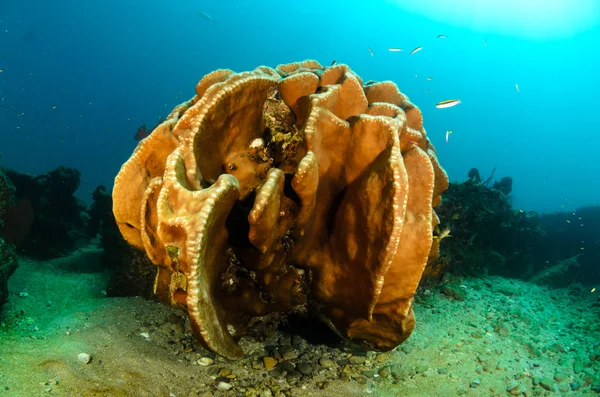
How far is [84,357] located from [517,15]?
166356 mm

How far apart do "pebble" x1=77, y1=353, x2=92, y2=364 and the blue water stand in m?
56.2

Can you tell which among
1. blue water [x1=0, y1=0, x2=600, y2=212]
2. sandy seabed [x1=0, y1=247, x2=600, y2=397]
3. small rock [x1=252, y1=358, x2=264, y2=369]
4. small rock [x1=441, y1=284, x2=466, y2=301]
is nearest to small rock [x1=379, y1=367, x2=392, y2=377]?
sandy seabed [x1=0, y1=247, x2=600, y2=397]

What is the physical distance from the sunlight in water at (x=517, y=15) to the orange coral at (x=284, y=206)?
455ft

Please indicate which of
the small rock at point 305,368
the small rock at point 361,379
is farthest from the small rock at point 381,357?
the small rock at point 305,368

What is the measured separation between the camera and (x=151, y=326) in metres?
3.83

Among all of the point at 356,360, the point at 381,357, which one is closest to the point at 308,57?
the point at 381,357

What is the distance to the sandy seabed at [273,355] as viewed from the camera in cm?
272

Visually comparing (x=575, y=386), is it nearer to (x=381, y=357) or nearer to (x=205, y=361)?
(x=381, y=357)

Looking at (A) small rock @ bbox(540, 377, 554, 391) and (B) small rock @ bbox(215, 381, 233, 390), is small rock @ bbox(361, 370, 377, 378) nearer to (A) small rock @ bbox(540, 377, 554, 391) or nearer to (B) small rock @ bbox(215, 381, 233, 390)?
(B) small rock @ bbox(215, 381, 233, 390)

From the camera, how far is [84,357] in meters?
2.83

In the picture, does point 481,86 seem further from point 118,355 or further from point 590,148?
point 118,355

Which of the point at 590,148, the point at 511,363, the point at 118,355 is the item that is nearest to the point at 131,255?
the point at 118,355

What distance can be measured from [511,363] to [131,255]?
5.53 m

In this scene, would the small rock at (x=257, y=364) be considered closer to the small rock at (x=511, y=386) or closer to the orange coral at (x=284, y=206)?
the orange coral at (x=284, y=206)
